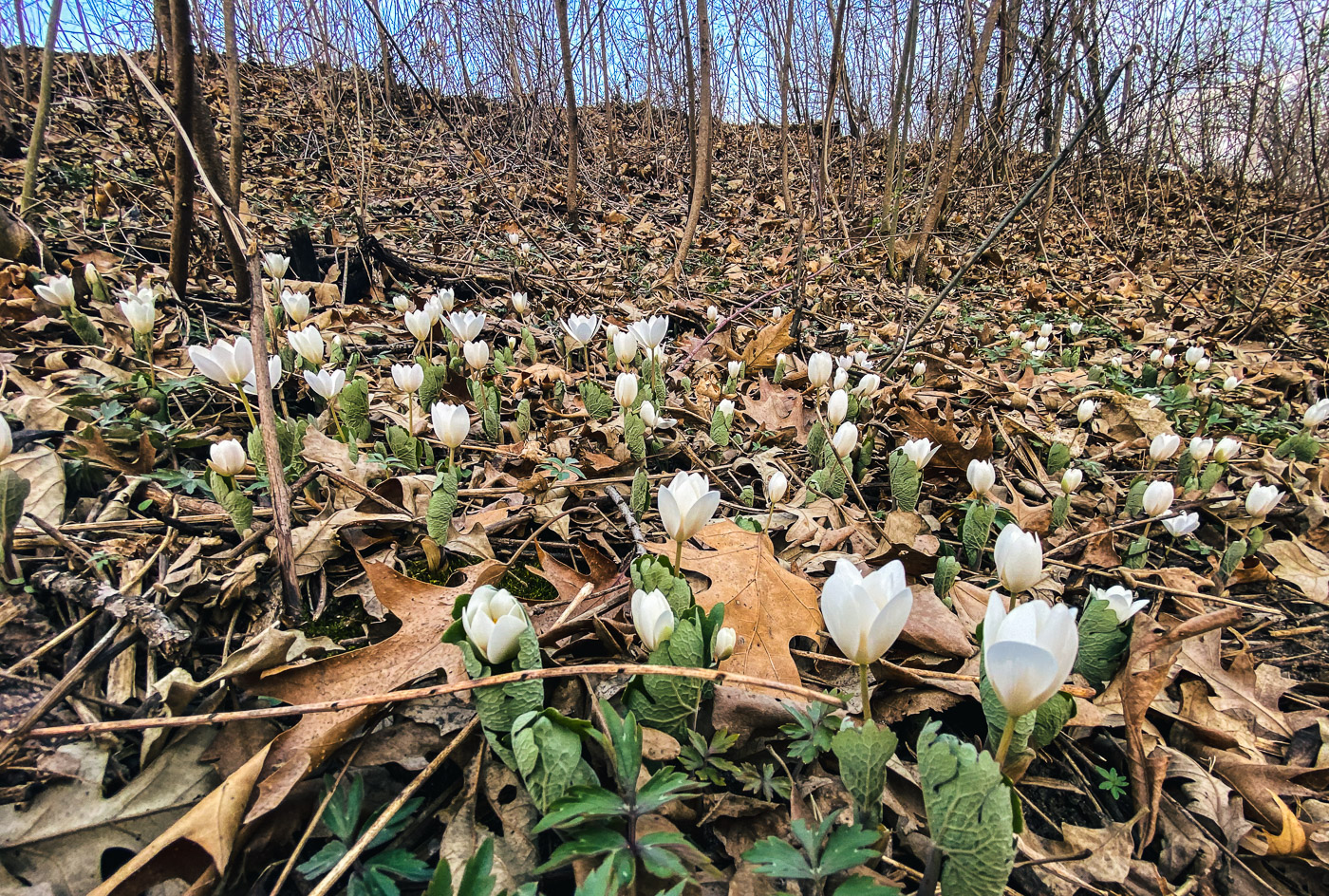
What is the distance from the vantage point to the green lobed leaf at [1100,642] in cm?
123

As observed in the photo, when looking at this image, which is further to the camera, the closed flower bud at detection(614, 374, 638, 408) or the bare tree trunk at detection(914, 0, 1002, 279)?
the bare tree trunk at detection(914, 0, 1002, 279)

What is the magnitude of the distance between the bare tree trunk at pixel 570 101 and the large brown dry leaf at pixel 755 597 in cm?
541

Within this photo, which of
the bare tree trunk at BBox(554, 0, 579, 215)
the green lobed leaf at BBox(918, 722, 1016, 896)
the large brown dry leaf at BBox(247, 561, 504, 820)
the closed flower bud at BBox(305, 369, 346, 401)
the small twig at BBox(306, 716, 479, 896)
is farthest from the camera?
the bare tree trunk at BBox(554, 0, 579, 215)

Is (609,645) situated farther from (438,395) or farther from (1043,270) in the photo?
(1043,270)

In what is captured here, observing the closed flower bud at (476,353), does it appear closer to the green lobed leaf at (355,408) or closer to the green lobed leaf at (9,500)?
the green lobed leaf at (355,408)

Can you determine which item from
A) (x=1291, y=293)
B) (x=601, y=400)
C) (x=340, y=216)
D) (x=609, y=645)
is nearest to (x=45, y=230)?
(x=340, y=216)

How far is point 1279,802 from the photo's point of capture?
1121 millimetres

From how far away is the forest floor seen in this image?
93cm

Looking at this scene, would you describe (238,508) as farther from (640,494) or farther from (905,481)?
(905,481)

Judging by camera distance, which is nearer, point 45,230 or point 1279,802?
point 1279,802

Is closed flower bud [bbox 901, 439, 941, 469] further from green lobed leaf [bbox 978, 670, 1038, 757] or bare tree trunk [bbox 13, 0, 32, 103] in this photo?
bare tree trunk [bbox 13, 0, 32, 103]

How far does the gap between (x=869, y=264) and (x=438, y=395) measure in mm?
5336

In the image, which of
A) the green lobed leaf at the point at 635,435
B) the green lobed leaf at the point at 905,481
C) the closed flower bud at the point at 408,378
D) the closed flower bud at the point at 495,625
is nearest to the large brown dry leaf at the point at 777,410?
the green lobed leaf at the point at 905,481

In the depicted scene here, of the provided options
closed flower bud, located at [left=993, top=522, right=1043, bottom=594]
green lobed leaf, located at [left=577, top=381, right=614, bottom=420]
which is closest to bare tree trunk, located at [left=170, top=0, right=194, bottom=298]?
green lobed leaf, located at [left=577, top=381, right=614, bottom=420]
